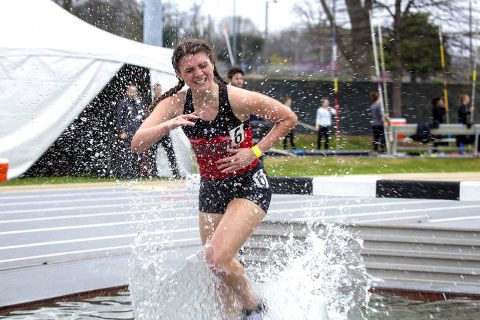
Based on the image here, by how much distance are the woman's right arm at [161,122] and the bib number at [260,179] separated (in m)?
0.60

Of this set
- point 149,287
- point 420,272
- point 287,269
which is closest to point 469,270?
point 420,272

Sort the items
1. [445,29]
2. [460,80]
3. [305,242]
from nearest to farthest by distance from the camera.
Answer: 1. [305,242]
2. [445,29]
3. [460,80]

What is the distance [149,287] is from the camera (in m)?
6.88

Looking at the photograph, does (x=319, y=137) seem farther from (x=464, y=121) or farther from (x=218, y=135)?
(x=218, y=135)

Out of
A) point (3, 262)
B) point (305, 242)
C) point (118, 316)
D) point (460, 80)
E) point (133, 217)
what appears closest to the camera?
point (118, 316)

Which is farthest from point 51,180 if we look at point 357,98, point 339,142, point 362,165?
point 357,98

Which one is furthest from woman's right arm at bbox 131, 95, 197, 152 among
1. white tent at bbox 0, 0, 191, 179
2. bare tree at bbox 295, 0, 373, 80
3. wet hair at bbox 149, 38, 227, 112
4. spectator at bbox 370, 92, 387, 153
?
bare tree at bbox 295, 0, 373, 80

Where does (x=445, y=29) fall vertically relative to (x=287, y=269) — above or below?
above

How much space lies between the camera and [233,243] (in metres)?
5.57

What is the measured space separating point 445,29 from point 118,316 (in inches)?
1305

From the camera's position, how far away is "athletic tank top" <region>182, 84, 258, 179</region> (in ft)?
18.6

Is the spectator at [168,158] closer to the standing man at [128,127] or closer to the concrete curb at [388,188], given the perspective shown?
the standing man at [128,127]

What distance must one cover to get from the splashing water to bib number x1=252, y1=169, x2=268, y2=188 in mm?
688

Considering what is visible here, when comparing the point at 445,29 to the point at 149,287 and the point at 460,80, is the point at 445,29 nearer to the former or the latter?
the point at 460,80
